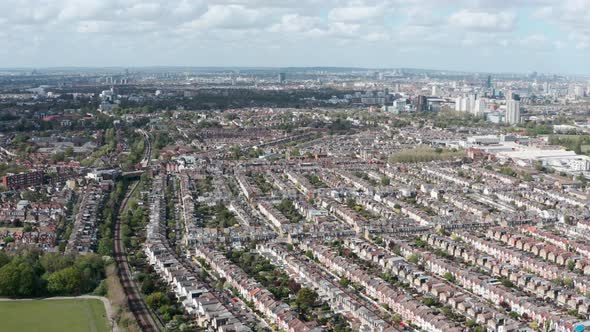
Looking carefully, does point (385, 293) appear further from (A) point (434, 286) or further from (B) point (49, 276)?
(B) point (49, 276)

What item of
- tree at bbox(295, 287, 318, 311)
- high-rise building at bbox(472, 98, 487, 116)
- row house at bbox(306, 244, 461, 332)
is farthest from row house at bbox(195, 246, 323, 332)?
high-rise building at bbox(472, 98, 487, 116)

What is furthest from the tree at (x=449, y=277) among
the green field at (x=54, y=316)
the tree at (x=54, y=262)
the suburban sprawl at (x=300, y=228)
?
the tree at (x=54, y=262)

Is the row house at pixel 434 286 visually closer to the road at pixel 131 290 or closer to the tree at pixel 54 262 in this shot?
the road at pixel 131 290

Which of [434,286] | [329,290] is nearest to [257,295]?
[329,290]

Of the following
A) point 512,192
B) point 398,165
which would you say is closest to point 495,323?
point 512,192

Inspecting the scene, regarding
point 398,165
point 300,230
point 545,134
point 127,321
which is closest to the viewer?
point 127,321

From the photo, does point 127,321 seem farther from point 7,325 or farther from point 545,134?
point 545,134
